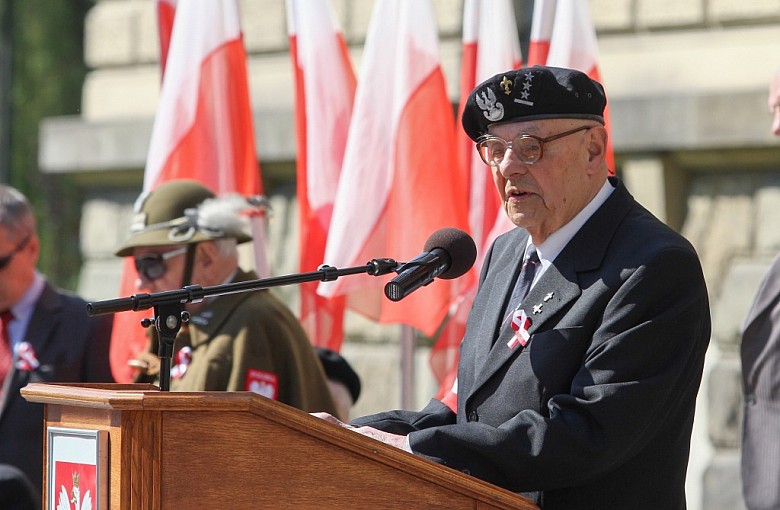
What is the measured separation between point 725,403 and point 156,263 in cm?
318

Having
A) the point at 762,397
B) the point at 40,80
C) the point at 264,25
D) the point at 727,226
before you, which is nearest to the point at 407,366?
the point at 762,397

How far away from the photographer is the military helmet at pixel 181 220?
16.2 feet

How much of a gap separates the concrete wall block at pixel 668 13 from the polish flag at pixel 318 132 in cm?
192

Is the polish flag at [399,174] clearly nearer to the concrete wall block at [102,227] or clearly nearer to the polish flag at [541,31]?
the polish flag at [541,31]

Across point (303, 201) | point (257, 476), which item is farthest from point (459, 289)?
point (257, 476)

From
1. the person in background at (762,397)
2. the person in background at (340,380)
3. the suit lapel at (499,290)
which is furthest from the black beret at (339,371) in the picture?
the suit lapel at (499,290)

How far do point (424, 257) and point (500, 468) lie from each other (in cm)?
53

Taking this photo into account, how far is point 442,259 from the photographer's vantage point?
306 cm

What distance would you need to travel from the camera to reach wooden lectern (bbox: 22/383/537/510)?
7.80 ft

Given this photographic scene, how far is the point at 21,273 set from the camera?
18.2 ft

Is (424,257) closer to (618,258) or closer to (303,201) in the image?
(618,258)

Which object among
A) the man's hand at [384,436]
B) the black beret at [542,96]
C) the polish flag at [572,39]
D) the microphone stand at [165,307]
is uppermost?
the polish flag at [572,39]

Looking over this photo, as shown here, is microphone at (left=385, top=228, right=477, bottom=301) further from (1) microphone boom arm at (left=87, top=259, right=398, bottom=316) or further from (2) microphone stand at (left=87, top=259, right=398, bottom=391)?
(2) microphone stand at (left=87, top=259, right=398, bottom=391)

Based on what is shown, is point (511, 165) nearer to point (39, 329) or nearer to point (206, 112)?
point (39, 329)
